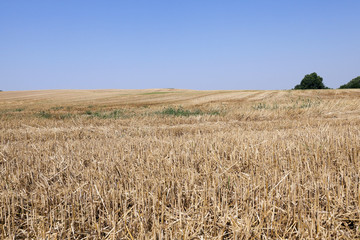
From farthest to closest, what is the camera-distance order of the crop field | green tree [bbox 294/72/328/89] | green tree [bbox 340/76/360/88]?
green tree [bbox 340/76/360/88] < green tree [bbox 294/72/328/89] < the crop field

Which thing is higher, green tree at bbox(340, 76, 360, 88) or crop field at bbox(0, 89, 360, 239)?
green tree at bbox(340, 76, 360, 88)

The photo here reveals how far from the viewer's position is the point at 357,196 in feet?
9.32

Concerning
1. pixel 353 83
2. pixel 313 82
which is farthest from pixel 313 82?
pixel 353 83

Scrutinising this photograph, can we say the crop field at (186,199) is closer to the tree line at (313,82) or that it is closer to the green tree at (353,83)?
the tree line at (313,82)

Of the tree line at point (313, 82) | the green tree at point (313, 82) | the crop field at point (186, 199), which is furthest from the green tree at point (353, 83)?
the crop field at point (186, 199)

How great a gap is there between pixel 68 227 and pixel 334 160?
13.2 ft

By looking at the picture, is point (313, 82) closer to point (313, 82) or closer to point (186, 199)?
point (313, 82)

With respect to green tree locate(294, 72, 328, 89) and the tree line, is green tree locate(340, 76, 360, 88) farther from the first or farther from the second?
green tree locate(294, 72, 328, 89)

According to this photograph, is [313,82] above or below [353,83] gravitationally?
above

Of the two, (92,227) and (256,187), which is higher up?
(256,187)

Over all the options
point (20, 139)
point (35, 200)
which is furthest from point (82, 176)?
point (20, 139)

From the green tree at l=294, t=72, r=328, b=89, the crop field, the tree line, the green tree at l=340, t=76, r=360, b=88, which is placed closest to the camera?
the crop field

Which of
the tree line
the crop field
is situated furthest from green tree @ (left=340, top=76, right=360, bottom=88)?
the crop field

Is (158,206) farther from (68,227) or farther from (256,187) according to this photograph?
(256,187)
